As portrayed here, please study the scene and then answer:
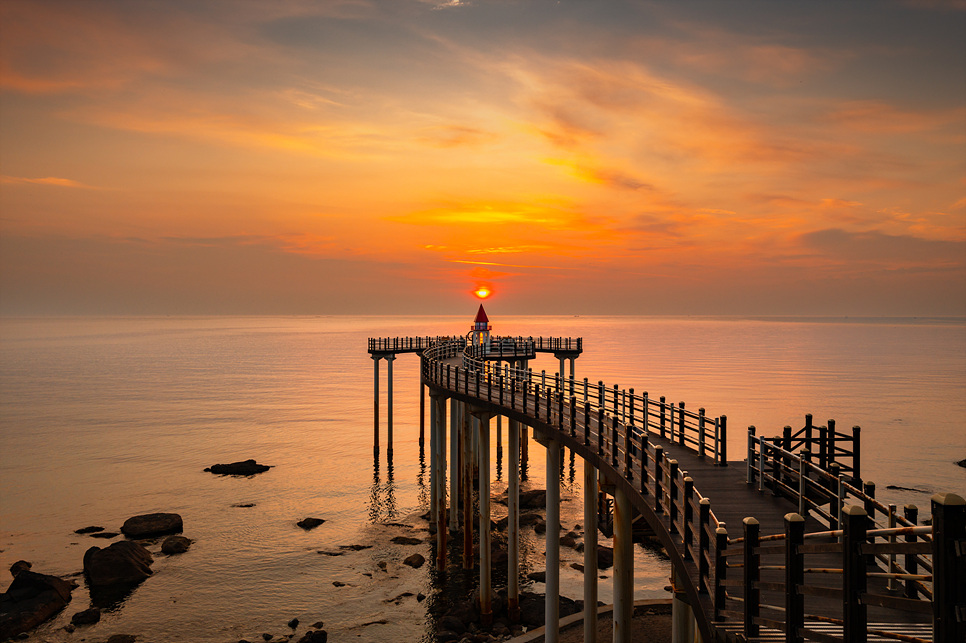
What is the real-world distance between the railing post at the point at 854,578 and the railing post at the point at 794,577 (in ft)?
2.45

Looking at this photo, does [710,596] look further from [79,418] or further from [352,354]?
[352,354]

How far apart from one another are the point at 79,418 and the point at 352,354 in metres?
105

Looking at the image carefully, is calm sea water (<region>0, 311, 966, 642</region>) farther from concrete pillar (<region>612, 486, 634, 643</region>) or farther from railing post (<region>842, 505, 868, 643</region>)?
railing post (<region>842, 505, 868, 643</region>)

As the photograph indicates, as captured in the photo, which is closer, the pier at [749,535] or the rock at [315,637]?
the pier at [749,535]

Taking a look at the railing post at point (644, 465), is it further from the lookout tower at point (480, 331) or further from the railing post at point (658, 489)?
the lookout tower at point (480, 331)

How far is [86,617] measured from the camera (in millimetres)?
24438

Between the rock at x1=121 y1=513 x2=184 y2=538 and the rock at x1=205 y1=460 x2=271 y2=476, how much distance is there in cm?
1214

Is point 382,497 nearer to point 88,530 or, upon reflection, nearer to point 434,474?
point 434,474

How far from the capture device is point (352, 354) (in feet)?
576

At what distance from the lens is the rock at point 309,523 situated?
116ft

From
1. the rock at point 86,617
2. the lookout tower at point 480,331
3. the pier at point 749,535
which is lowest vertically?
the rock at point 86,617

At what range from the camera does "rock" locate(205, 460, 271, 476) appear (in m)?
47.9

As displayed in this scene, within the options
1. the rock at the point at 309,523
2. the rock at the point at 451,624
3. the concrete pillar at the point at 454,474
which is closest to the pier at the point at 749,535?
the rock at the point at 451,624

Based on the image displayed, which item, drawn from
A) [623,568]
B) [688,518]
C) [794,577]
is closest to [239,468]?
[623,568]
